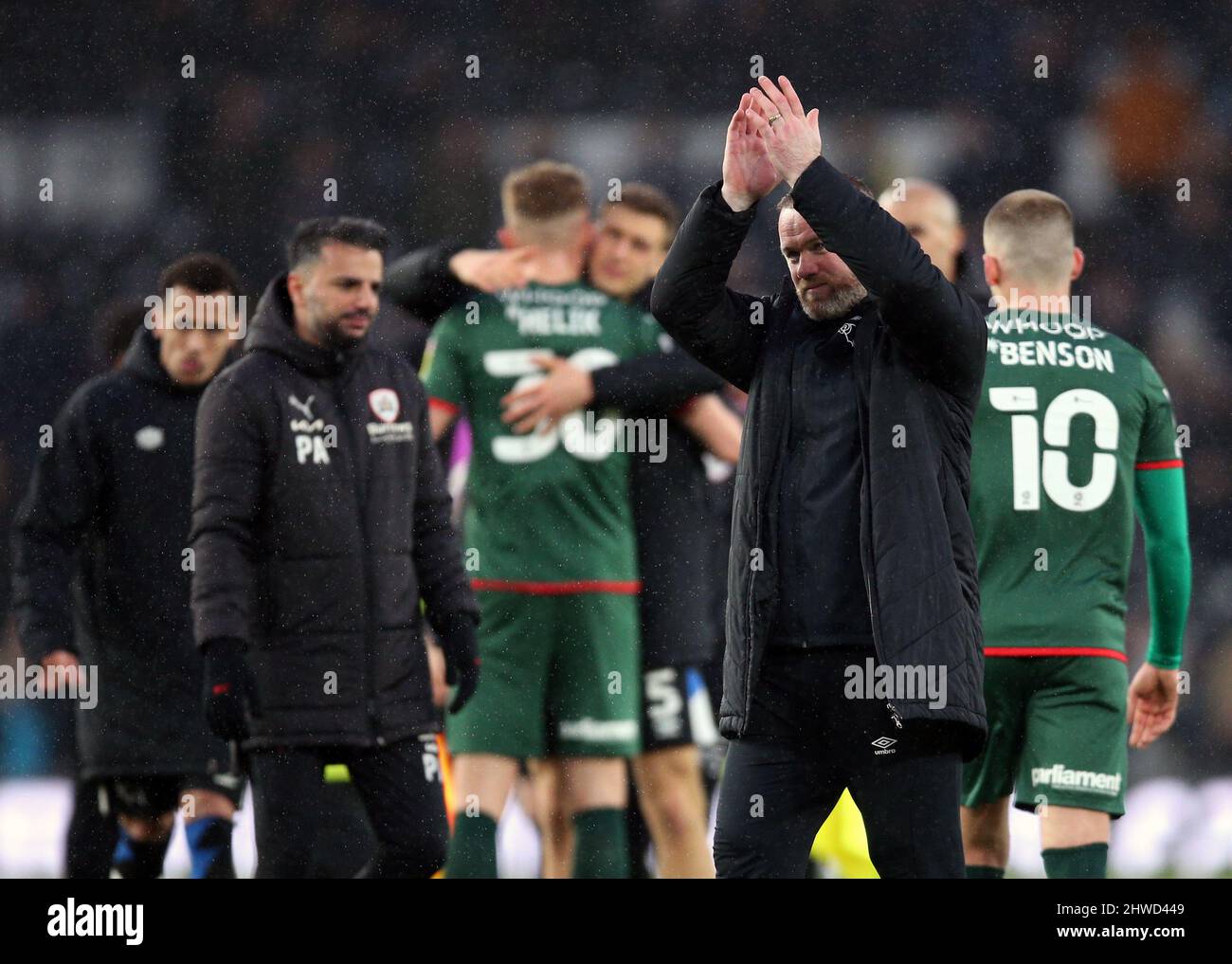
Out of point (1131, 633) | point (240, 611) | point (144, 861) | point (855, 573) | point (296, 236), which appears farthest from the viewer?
point (1131, 633)

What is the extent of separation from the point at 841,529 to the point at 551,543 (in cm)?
223

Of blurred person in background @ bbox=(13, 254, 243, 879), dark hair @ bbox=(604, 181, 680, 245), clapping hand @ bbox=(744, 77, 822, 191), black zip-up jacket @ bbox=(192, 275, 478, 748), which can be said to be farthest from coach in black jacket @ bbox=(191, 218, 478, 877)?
clapping hand @ bbox=(744, 77, 822, 191)

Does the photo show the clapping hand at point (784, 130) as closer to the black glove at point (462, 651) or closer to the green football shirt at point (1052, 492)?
the green football shirt at point (1052, 492)

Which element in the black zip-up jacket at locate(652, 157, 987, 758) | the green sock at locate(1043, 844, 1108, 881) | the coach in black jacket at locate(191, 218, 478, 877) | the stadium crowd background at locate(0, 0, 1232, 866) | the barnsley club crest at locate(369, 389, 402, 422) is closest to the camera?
the black zip-up jacket at locate(652, 157, 987, 758)

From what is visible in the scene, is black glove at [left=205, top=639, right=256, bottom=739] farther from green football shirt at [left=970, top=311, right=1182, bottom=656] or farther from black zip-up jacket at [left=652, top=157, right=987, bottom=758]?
green football shirt at [left=970, top=311, right=1182, bottom=656]

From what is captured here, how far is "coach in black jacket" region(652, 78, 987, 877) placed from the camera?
349 centimetres

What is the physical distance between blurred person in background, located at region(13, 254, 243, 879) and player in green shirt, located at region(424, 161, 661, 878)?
767 mm

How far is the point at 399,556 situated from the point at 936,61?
450cm

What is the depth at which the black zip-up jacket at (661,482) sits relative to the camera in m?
5.80

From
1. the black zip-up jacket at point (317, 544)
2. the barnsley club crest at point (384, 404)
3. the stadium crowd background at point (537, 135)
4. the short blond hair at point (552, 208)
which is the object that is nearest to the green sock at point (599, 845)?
the black zip-up jacket at point (317, 544)

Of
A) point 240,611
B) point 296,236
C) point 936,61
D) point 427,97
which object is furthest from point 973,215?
point 240,611

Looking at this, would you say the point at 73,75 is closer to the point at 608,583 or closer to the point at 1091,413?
the point at 608,583

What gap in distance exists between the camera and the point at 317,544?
4.77 metres

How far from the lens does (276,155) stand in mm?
8117
